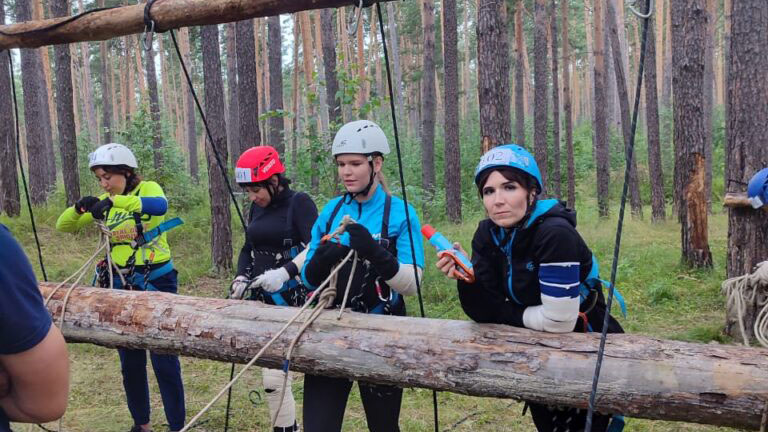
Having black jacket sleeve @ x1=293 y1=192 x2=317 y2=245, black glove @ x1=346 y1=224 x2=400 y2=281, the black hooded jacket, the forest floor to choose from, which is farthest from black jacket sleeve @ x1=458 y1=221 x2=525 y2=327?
the forest floor

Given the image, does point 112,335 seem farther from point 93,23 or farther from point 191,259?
point 191,259

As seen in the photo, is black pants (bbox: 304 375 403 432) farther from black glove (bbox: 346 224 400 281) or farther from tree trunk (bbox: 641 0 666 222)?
tree trunk (bbox: 641 0 666 222)

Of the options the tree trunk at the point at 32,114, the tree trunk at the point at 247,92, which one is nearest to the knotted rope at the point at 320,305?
the tree trunk at the point at 247,92

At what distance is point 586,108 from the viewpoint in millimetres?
51250

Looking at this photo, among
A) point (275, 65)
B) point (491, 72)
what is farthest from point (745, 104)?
point (275, 65)

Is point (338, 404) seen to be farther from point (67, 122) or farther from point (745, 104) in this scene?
point (67, 122)

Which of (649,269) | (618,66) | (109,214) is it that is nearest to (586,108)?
(618,66)

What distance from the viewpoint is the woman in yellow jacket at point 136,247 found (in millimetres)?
4469

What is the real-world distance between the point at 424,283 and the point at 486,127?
2196 mm

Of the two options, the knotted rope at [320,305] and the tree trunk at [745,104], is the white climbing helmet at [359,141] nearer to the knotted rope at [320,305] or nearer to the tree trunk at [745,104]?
the knotted rope at [320,305]

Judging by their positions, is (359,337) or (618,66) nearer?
(359,337)

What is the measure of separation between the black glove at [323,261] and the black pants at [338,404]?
52 cm

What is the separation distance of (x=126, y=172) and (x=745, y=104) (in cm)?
610

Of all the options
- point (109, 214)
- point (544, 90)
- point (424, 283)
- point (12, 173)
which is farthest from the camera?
point (544, 90)
